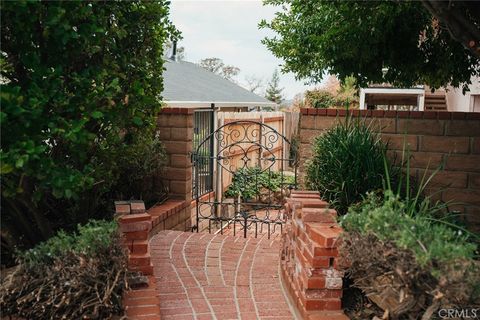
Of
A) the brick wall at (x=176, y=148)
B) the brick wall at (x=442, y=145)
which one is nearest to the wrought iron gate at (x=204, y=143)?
the brick wall at (x=176, y=148)

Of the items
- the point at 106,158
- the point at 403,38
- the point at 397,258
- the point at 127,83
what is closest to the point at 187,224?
the point at 106,158

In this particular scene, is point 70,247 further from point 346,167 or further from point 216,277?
point 346,167

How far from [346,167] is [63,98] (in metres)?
2.58

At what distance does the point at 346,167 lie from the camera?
4.38 metres

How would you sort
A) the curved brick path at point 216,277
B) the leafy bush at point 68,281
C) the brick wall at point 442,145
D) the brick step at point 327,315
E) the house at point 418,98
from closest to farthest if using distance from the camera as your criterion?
the leafy bush at point 68,281 < the brick step at point 327,315 < the curved brick path at point 216,277 < the brick wall at point 442,145 < the house at point 418,98

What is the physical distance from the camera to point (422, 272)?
2.27 m

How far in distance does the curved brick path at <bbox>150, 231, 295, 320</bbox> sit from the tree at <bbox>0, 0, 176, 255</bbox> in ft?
3.31

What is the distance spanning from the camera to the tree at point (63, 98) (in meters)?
2.87

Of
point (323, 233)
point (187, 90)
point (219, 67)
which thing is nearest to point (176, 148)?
point (323, 233)

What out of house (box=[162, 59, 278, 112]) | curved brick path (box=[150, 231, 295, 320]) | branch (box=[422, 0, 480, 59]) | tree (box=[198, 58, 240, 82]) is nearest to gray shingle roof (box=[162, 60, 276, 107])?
house (box=[162, 59, 278, 112])

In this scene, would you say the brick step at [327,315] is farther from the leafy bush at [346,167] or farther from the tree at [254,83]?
the tree at [254,83]

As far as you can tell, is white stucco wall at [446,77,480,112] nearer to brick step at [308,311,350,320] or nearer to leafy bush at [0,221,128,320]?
brick step at [308,311,350,320]

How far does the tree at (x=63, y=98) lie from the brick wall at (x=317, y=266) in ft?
4.85

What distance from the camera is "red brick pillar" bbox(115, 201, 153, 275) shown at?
3.57 m
